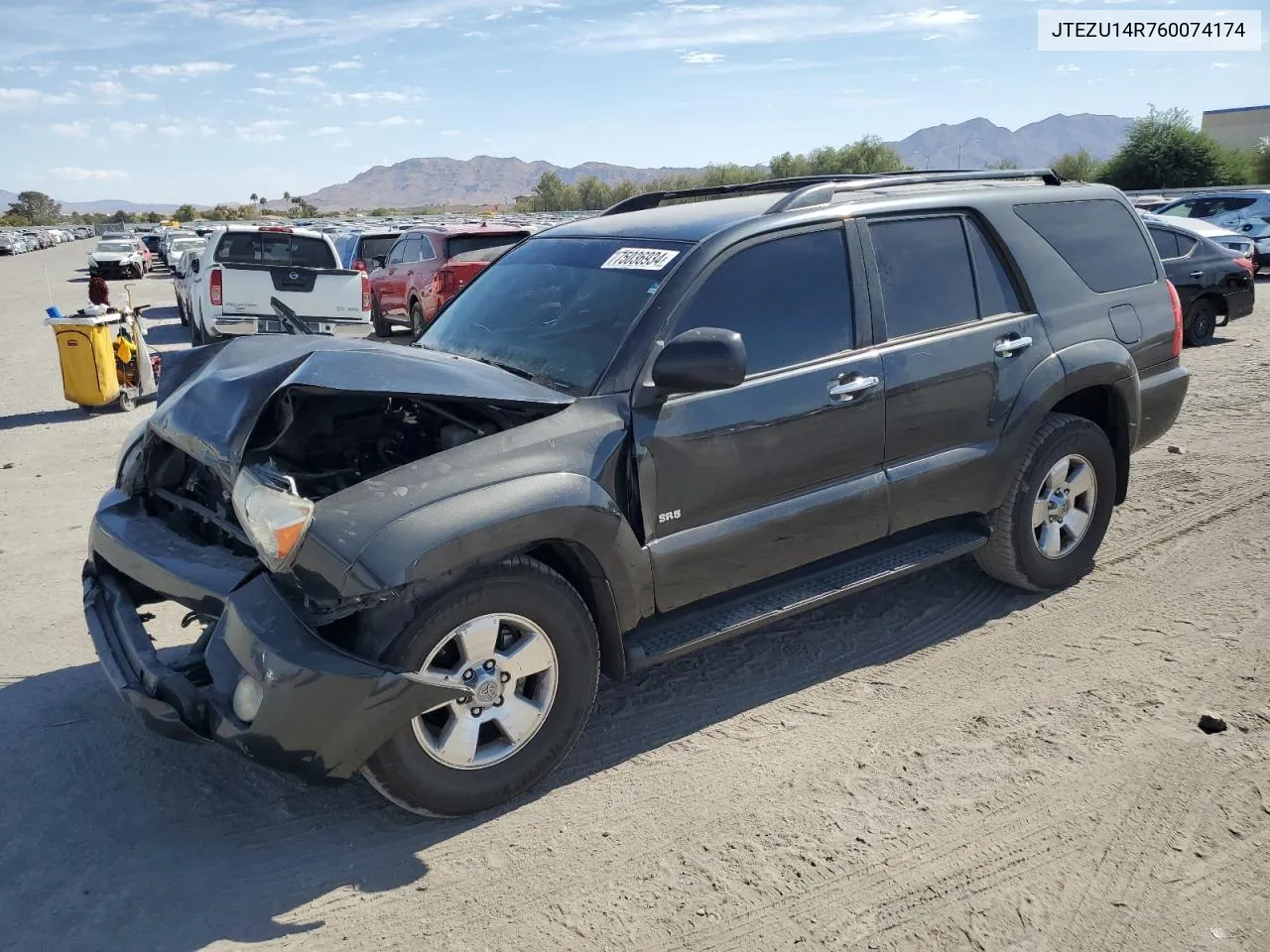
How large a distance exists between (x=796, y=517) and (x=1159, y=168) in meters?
49.1

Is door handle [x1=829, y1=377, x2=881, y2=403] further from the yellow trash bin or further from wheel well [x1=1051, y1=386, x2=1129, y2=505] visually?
the yellow trash bin

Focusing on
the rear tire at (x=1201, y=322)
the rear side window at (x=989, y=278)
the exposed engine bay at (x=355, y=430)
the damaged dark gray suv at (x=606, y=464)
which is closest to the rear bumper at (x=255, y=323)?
the damaged dark gray suv at (x=606, y=464)

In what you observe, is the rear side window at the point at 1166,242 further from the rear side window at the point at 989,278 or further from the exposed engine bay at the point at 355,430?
the exposed engine bay at the point at 355,430

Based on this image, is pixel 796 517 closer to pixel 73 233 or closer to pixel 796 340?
pixel 796 340

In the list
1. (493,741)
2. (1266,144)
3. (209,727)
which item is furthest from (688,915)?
(1266,144)

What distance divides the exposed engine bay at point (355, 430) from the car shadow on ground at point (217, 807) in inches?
43.2

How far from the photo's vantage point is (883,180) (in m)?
4.68

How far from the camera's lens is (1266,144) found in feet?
155

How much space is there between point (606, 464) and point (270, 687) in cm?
127

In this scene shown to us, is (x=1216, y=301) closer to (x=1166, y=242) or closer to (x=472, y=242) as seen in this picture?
(x=1166, y=242)


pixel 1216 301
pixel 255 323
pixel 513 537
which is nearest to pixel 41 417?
pixel 255 323

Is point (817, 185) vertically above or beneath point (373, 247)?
beneath

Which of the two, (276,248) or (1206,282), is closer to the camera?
(1206,282)

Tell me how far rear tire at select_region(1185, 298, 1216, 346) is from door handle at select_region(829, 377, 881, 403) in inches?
402
